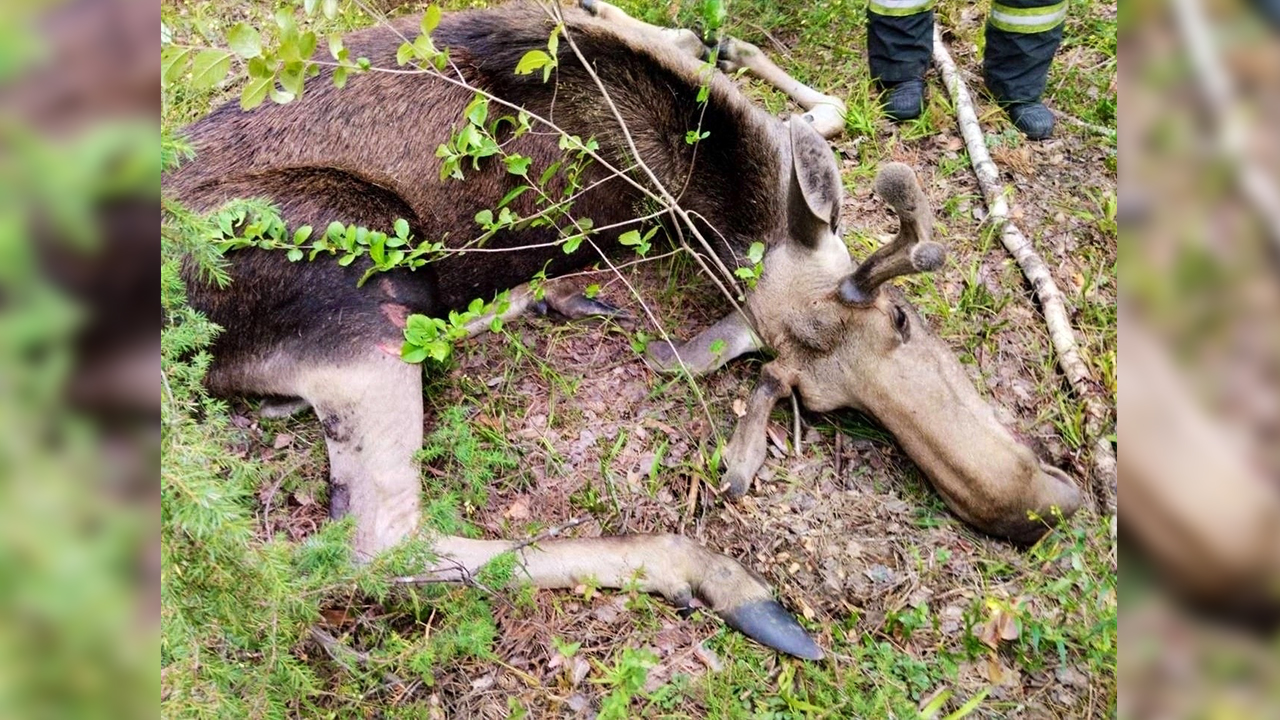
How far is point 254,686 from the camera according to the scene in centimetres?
267

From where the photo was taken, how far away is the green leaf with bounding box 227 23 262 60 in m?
2.69

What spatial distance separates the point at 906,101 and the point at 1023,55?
2.14 ft

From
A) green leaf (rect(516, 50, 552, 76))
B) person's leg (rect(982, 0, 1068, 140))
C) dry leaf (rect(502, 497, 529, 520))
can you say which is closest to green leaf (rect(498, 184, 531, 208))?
green leaf (rect(516, 50, 552, 76))

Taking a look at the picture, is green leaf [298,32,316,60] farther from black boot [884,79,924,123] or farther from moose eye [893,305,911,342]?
black boot [884,79,924,123]

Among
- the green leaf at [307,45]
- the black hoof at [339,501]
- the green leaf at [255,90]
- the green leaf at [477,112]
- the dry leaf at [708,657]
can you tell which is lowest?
the dry leaf at [708,657]

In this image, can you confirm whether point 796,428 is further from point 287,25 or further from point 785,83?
point 287,25

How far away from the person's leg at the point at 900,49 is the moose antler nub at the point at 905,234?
1.80 meters

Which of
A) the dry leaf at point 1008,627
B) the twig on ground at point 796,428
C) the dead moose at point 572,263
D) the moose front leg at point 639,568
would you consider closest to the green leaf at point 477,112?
the dead moose at point 572,263

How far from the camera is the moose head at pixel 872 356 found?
3.28 meters

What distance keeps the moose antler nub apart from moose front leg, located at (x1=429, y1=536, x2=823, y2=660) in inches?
55.4

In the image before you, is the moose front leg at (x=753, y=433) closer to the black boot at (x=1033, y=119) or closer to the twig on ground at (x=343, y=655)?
the twig on ground at (x=343, y=655)

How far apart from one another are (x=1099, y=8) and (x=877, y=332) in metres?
3.28
